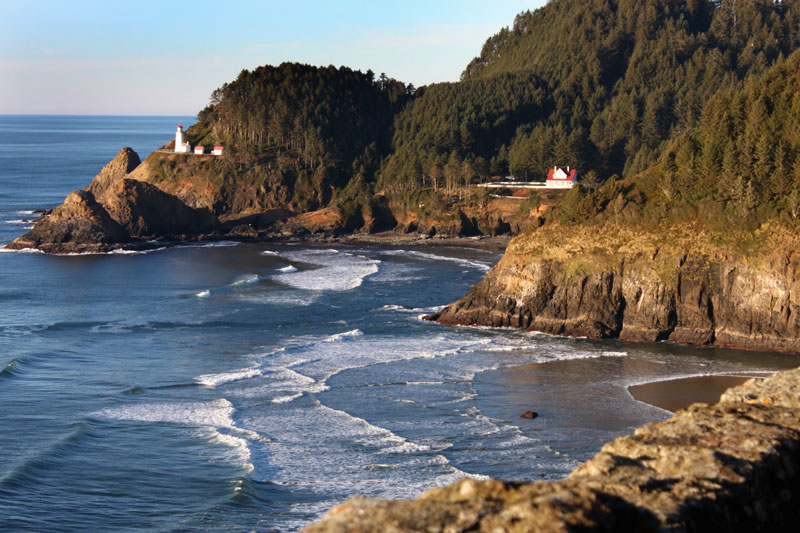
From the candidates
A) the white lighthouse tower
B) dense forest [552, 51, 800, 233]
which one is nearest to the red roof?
dense forest [552, 51, 800, 233]

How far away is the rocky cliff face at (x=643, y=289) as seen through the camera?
4697 centimetres

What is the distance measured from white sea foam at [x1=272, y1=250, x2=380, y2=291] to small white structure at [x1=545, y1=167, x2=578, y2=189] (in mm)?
30383

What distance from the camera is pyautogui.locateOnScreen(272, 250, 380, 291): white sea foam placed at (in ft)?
232

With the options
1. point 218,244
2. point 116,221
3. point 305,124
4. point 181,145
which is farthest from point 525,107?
point 116,221

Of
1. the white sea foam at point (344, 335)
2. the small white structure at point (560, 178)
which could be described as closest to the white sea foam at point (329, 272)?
the white sea foam at point (344, 335)

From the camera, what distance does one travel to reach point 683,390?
3941cm

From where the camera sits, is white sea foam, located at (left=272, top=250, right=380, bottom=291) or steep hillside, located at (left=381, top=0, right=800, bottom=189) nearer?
white sea foam, located at (left=272, top=250, right=380, bottom=291)

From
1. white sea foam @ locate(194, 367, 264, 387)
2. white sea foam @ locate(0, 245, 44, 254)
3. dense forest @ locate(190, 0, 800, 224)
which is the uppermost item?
dense forest @ locate(190, 0, 800, 224)

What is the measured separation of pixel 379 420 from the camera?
116 ft

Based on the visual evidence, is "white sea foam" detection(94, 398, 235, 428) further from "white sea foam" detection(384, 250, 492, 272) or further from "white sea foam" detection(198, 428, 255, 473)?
"white sea foam" detection(384, 250, 492, 272)

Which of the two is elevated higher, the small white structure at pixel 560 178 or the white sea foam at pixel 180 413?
the small white structure at pixel 560 178

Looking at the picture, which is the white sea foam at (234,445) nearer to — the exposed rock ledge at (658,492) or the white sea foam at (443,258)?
the exposed rock ledge at (658,492)

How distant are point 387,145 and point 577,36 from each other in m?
49.2

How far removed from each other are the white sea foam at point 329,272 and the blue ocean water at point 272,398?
95 cm
